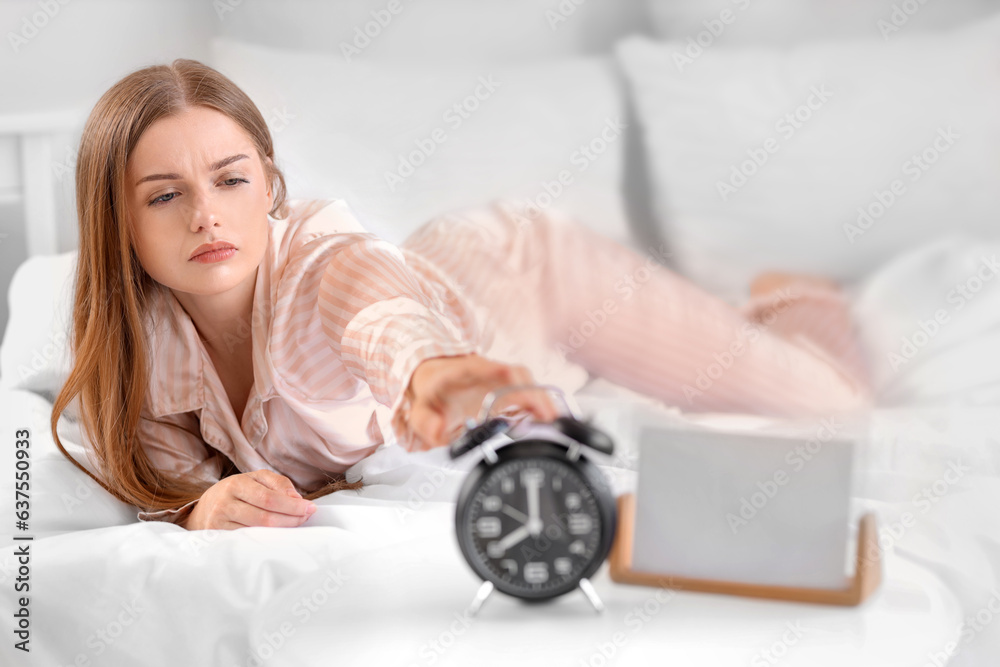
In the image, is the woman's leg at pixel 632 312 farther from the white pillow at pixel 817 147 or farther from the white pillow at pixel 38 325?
the white pillow at pixel 38 325

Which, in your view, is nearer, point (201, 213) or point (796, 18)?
point (201, 213)

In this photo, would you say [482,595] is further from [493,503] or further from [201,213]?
[201,213]

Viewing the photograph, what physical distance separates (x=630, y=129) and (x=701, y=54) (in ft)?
0.50

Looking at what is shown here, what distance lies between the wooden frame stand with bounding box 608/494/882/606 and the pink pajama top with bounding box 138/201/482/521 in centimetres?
37

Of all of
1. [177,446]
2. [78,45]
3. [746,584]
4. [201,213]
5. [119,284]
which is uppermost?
[78,45]

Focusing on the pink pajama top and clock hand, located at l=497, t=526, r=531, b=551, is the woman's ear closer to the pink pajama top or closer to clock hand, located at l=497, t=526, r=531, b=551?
the pink pajama top

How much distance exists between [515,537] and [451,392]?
0.44 ft

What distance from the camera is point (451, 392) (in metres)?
0.76

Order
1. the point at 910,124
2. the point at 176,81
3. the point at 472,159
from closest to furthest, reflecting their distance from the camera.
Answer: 1. the point at 176,81
2. the point at 910,124
3. the point at 472,159

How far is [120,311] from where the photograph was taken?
110cm

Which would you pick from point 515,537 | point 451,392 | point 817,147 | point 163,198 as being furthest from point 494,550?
point 817,147

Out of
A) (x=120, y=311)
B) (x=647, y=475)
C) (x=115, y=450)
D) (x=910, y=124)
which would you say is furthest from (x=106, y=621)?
(x=910, y=124)

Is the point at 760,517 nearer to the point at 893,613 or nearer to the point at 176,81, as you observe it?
the point at 893,613

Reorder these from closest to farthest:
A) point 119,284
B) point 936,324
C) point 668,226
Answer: point 119,284
point 936,324
point 668,226
